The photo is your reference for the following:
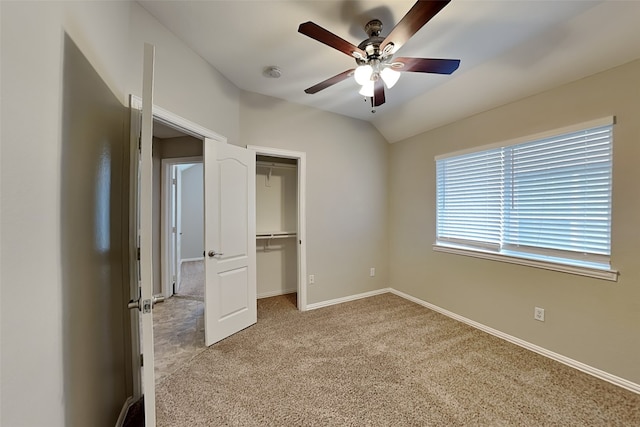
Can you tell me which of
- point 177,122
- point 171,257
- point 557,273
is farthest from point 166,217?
point 557,273

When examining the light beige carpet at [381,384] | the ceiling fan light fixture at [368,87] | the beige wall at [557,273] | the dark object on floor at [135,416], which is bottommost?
the dark object on floor at [135,416]

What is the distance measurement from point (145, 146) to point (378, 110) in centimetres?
304

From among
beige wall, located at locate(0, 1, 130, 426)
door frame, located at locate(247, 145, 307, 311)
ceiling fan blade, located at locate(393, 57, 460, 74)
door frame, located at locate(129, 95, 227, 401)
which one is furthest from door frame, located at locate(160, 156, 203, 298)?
ceiling fan blade, located at locate(393, 57, 460, 74)

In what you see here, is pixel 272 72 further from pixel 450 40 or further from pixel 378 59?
pixel 450 40

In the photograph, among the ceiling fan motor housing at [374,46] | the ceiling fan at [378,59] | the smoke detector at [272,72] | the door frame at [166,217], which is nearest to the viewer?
the ceiling fan at [378,59]

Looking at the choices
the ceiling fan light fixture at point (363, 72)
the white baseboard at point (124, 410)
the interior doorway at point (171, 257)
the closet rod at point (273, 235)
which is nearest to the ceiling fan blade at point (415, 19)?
the ceiling fan light fixture at point (363, 72)

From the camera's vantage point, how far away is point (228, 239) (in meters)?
2.71

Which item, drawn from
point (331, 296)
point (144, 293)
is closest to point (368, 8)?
point (144, 293)

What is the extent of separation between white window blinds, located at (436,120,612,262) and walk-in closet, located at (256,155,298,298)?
7.38 feet

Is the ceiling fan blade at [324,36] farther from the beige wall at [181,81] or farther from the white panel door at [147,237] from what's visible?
the beige wall at [181,81]

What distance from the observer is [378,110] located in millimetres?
3512

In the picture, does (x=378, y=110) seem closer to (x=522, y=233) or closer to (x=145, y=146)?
(x=522, y=233)

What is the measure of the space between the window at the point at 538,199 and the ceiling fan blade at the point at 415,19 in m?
1.81

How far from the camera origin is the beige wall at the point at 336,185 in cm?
319
